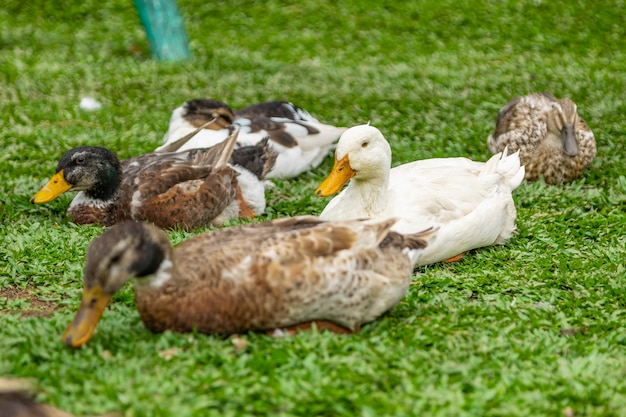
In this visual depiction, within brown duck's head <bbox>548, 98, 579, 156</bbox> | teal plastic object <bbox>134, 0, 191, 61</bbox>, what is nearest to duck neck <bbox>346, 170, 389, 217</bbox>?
brown duck's head <bbox>548, 98, 579, 156</bbox>

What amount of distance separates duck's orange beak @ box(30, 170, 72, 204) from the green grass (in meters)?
0.24

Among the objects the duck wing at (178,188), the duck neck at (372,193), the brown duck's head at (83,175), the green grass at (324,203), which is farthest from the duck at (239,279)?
the brown duck's head at (83,175)

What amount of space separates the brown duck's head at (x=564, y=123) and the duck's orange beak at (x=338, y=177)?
291 cm

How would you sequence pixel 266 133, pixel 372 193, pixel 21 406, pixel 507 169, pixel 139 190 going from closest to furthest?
pixel 21 406, pixel 372 193, pixel 507 169, pixel 139 190, pixel 266 133

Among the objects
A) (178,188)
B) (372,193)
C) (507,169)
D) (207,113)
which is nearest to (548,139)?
(507,169)

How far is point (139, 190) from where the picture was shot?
6.99 meters

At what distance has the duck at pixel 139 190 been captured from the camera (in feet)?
22.8

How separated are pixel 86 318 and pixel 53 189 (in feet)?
9.98

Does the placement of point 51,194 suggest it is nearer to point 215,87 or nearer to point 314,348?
point 314,348

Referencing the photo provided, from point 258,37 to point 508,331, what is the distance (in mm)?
10636

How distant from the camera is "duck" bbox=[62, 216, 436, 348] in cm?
421

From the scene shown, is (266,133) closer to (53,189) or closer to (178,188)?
(178,188)

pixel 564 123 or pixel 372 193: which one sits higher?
pixel 372 193

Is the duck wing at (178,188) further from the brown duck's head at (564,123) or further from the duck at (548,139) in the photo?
the brown duck's head at (564,123)
